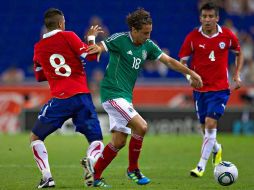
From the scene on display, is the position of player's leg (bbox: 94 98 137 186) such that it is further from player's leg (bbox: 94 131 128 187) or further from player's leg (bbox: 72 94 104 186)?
player's leg (bbox: 72 94 104 186)

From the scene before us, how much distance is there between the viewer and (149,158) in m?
14.5

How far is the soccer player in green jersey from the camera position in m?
9.47

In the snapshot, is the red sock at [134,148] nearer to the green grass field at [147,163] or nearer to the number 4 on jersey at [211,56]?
the green grass field at [147,163]

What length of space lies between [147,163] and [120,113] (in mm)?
4026

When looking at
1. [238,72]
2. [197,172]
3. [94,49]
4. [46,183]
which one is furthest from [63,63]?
[238,72]

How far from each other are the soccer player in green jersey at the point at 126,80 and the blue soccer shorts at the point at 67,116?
0.33 metres

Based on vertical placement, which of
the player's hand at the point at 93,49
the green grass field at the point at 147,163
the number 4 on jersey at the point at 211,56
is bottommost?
the green grass field at the point at 147,163

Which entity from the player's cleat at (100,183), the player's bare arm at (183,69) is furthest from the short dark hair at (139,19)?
the player's cleat at (100,183)

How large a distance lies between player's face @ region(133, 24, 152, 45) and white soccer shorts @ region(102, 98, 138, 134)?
0.77 m

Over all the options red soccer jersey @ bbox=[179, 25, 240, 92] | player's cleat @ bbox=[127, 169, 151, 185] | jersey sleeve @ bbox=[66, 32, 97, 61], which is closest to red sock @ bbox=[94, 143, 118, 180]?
player's cleat @ bbox=[127, 169, 151, 185]

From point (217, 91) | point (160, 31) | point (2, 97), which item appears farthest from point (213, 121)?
point (160, 31)

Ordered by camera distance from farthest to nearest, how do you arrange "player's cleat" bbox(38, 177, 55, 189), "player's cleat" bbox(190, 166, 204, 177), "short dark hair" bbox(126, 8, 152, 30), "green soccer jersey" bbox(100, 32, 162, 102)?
"player's cleat" bbox(190, 166, 204, 177) → "green soccer jersey" bbox(100, 32, 162, 102) → "short dark hair" bbox(126, 8, 152, 30) → "player's cleat" bbox(38, 177, 55, 189)

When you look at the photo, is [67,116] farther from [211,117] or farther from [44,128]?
[211,117]

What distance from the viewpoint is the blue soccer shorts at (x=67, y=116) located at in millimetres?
9352
